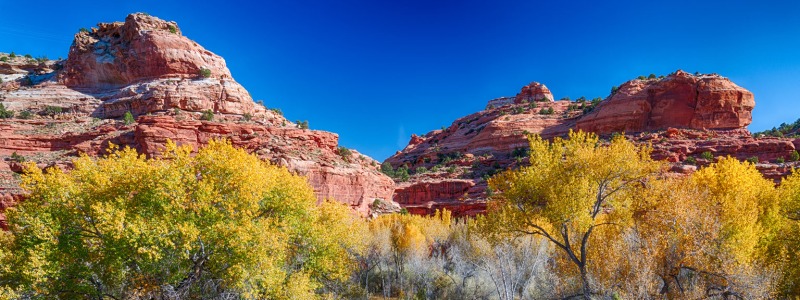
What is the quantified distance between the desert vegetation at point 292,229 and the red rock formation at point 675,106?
5891cm

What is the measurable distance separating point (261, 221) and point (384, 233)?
831 inches

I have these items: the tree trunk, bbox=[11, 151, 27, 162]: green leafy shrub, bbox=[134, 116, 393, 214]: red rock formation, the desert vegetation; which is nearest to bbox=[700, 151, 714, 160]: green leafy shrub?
the desert vegetation

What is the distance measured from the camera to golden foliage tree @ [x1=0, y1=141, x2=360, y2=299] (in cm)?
1253

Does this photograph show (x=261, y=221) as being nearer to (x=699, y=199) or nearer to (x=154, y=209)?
(x=154, y=209)

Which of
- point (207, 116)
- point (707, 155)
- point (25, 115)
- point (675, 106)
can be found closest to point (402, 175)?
point (207, 116)

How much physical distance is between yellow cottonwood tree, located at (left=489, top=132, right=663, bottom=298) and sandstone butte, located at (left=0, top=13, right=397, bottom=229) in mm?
28777

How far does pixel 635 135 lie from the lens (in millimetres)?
69062

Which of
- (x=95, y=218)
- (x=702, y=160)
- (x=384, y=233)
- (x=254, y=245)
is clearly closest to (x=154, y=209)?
(x=95, y=218)

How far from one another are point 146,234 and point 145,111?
5219 centimetres

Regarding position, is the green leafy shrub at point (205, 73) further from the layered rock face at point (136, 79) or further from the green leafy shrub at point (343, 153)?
the green leafy shrub at point (343, 153)

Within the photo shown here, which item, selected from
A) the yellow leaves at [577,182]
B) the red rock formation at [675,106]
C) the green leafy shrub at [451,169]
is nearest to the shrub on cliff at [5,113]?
the yellow leaves at [577,182]

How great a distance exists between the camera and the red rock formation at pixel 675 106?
2569 inches

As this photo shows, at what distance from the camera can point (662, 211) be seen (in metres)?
13.0

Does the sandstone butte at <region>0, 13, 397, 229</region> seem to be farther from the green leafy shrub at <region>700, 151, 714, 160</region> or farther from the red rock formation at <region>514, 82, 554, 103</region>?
the red rock formation at <region>514, 82, 554, 103</region>
